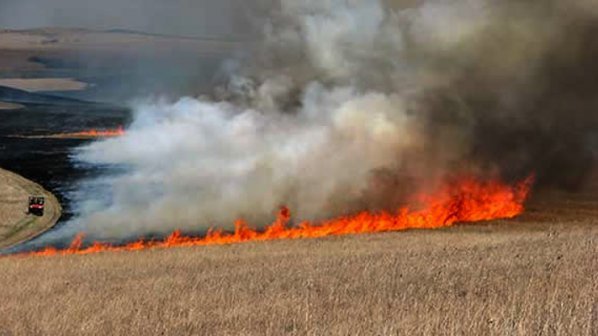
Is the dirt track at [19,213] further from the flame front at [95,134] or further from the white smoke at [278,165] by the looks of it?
the flame front at [95,134]

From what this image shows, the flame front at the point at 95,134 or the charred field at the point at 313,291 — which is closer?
the charred field at the point at 313,291

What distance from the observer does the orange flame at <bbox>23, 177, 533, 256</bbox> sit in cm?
4228

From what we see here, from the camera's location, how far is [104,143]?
127438 mm

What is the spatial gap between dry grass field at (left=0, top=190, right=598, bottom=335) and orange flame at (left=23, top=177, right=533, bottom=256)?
14.6 meters

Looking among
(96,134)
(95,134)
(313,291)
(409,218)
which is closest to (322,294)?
(313,291)

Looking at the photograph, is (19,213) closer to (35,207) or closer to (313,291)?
(35,207)

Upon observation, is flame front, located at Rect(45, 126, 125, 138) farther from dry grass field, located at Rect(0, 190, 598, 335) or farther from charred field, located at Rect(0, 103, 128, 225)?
dry grass field, located at Rect(0, 190, 598, 335)

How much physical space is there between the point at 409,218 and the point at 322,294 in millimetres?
32052

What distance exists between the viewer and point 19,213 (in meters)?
54.0

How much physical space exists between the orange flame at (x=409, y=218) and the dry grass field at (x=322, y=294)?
1458cm

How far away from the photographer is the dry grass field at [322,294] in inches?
442

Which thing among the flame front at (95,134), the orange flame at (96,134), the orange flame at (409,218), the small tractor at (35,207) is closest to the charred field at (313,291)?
the orange flame at (409,218)

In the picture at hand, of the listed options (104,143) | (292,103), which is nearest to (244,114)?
(292,103)

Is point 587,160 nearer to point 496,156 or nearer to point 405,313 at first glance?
point 496,156
